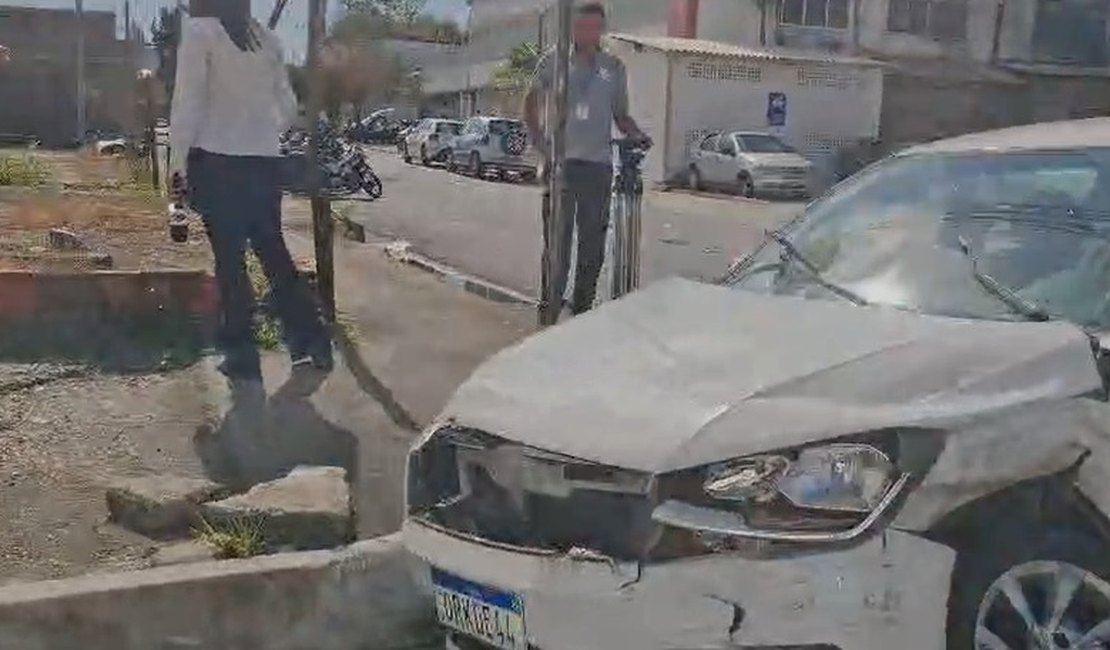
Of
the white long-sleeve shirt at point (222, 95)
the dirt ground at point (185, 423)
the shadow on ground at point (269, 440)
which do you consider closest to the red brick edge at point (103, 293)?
the dirt ground at point (185, 423)

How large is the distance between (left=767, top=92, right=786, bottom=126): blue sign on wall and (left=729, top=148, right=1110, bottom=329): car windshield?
30143mm

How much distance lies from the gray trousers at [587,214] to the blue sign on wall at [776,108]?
27.3 metres

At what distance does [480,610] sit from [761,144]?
90.2 ft

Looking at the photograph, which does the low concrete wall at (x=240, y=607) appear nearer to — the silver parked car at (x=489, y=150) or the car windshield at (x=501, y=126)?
the silver parked car at (x=489, y=150)

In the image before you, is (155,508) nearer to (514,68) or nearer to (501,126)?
(501,126)

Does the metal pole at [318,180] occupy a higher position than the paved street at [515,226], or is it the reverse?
the metal pole at [318,180]

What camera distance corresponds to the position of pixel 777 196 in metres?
28.8

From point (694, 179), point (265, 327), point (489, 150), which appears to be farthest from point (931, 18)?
point (265, 327)

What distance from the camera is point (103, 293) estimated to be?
741 centimetres

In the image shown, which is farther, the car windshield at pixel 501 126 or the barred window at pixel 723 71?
the car windshield at pixel 501 126

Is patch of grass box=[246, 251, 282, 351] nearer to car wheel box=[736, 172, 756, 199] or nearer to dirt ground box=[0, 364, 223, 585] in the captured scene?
dirt ground box=[0, 364, 223, 585]

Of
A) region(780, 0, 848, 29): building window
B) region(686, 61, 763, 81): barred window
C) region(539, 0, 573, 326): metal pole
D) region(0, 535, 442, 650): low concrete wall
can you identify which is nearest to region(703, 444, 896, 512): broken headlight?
region(0, 535, 442, 650): low concrete wall

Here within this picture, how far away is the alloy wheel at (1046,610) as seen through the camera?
3.15 meters

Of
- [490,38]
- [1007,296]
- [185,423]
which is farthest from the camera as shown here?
[490,38]
